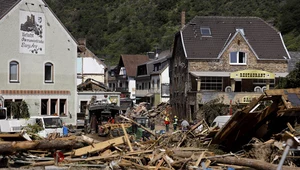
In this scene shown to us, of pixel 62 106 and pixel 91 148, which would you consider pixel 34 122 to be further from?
pixel 62 106

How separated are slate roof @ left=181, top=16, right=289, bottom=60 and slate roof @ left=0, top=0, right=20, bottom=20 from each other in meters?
16.9

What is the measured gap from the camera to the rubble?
65.9ft

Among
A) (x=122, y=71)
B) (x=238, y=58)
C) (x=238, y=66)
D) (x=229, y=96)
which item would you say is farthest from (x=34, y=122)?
(x=122, y=71)

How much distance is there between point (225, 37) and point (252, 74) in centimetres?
491

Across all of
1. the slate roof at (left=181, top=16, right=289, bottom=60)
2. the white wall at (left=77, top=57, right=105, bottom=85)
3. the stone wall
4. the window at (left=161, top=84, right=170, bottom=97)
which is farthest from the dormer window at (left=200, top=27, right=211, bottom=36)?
the white wall at (left=77, top=57, right=105, bottom=85)

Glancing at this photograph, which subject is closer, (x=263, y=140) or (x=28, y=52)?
(x=263, y=140)

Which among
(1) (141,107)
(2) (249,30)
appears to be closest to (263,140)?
(2) (249,30)

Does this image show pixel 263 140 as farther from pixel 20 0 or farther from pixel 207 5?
pixel 207 5

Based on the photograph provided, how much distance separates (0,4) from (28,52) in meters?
4.40

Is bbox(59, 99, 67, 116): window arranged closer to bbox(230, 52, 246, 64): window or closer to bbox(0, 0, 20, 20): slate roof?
bbox(0, 0, 20, 20): slate roof

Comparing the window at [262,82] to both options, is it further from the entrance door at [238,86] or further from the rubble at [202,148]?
the rubble at [202,148]

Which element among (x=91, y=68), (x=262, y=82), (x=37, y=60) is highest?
(x=91, y=68)

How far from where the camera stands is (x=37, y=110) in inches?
1753

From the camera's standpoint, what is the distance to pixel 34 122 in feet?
110
